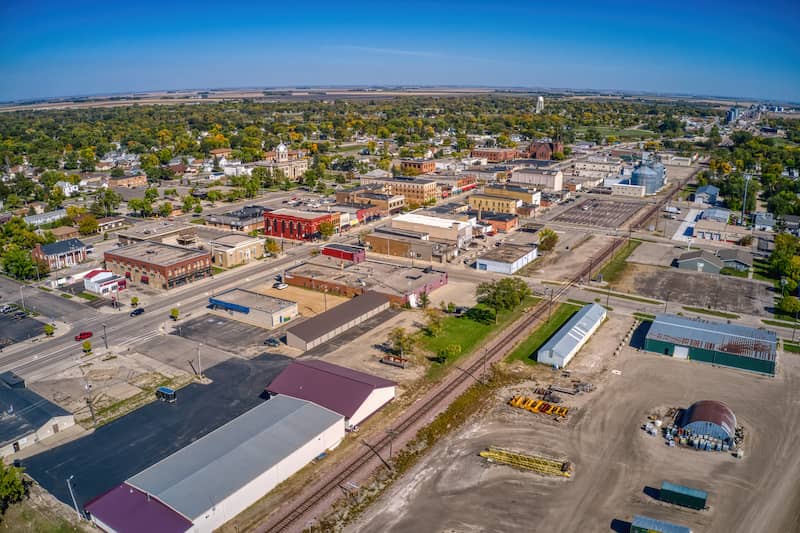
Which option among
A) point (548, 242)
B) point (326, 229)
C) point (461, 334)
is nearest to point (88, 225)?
point (326, 229)

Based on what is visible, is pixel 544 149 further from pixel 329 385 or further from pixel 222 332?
pixel 329 385

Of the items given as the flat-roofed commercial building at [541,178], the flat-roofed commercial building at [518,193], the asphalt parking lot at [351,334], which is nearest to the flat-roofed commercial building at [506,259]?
the asphalt parking lot at [351,334]

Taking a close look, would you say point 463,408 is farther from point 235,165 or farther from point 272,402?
point 235,165

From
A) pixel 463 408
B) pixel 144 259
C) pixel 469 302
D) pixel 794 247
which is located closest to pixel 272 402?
pixel 463 408

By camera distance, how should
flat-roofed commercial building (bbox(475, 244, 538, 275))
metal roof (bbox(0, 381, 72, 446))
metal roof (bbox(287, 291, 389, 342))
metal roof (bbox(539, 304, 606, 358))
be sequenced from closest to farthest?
1. metal roof (bbox(0, 381, 72, 446))
2. metal roof (bbox(539, 304, 606, 358))
3. metal roof (bbox(287, 291, 389, 342))
4. flat-roofed commercial building (bbox(475, 244, 538, 275))

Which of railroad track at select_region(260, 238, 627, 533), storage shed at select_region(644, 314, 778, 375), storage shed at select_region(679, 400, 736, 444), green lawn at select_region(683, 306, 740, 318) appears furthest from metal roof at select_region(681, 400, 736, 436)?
green lawn at select_region(683, 306, 740, 318)

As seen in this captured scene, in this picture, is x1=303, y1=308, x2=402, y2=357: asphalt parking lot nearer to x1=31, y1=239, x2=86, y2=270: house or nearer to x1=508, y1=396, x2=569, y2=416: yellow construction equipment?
x1=508, y1=396, x2=569, y2=416: yellow construction equipment
